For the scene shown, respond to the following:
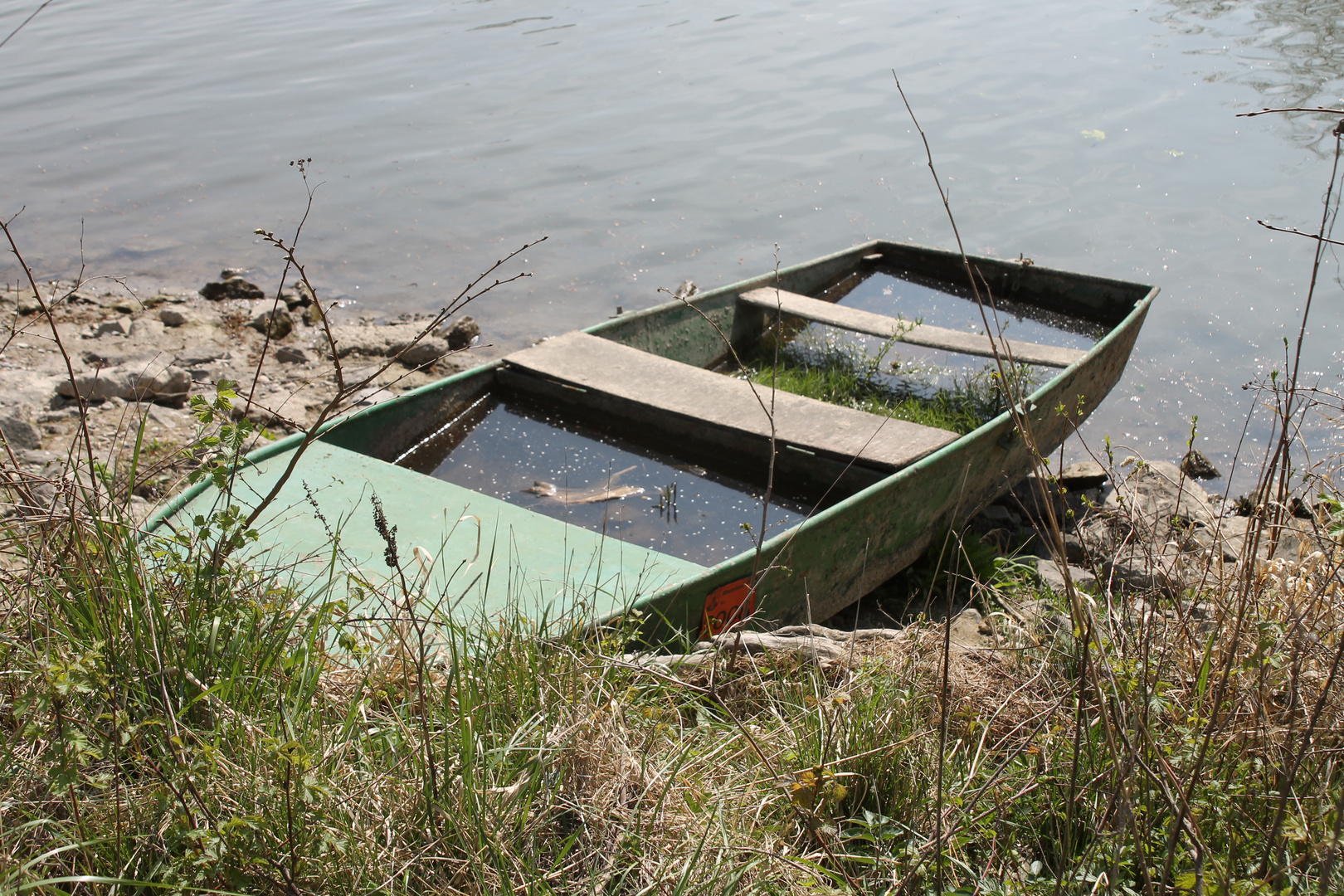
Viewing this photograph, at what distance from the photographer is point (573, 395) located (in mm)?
4934

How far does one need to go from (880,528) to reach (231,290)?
6.79 m

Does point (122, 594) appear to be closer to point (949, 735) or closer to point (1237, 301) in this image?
point (949, 735)

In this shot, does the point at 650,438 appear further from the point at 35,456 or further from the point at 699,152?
the point at 699,152

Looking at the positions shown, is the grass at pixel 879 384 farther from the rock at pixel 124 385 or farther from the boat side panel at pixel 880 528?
the rock at pixel 124 385

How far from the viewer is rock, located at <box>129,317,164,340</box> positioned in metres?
7.02

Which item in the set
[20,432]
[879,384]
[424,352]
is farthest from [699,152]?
[20,432]

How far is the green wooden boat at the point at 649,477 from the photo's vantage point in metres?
3.16

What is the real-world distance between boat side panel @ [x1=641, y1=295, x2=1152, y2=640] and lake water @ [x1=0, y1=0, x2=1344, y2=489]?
108 inches

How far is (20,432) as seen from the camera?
4.88 meters

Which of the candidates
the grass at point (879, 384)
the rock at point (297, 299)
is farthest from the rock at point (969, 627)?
the rock at point (297, 299)

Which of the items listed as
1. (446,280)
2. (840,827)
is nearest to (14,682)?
(840,827)

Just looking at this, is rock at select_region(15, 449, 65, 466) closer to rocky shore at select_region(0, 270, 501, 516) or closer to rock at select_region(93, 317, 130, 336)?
rocky shore at select_region(0, 270, 501, 516)

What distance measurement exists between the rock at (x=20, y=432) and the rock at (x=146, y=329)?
2166 millimetres

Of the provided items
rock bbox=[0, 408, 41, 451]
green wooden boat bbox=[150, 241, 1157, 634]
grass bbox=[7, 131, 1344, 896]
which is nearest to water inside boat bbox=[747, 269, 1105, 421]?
green wooden boat bbox=[150, 241, 1157, 634]
